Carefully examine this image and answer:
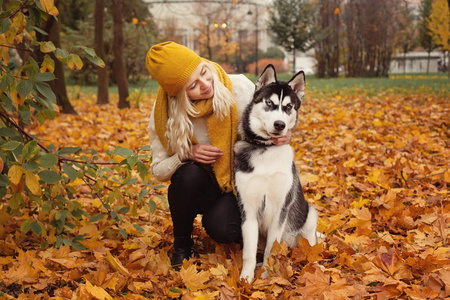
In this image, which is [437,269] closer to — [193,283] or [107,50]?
[193,283]

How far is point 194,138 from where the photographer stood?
2.73 m

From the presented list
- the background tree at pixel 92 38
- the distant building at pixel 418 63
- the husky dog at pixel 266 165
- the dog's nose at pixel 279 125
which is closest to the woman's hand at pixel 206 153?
the husky dog at pixel 266 165

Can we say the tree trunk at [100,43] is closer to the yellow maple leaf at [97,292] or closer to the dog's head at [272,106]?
the dog's head at [272,106]

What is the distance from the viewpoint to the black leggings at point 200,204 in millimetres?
2672

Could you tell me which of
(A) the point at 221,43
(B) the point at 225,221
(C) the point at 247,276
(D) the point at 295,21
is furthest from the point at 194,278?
(A) the point at 221,43

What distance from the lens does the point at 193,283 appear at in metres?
2.37

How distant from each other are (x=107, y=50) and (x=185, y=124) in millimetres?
19141

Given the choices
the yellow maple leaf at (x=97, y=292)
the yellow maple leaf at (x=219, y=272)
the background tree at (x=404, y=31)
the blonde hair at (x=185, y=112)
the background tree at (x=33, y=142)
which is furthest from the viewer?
the background tree at (x=404, y=31)

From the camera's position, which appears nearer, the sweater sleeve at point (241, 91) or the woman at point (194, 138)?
the woman at point (194, 138)

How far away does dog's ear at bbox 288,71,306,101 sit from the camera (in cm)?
245

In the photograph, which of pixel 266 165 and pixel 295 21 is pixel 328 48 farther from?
pixel 266 165

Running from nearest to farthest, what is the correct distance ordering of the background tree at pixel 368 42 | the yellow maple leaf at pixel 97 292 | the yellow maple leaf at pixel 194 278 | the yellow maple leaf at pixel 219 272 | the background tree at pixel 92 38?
the yellow maple leaf at pixel 97 292, the yellow maple leaf at pixel 194 278, the yellow maple leaf at pixel 219 272, the background tree at pixel 92 38, the background tree at pixel 368 42

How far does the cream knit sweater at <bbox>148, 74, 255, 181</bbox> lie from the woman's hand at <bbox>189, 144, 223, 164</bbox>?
0.46ft

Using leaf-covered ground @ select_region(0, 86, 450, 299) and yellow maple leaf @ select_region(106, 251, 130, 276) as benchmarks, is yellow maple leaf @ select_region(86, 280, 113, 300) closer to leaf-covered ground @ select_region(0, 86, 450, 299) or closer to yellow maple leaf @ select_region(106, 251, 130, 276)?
leaf-covered ground @ select_region(0, 86, 450, 299)
